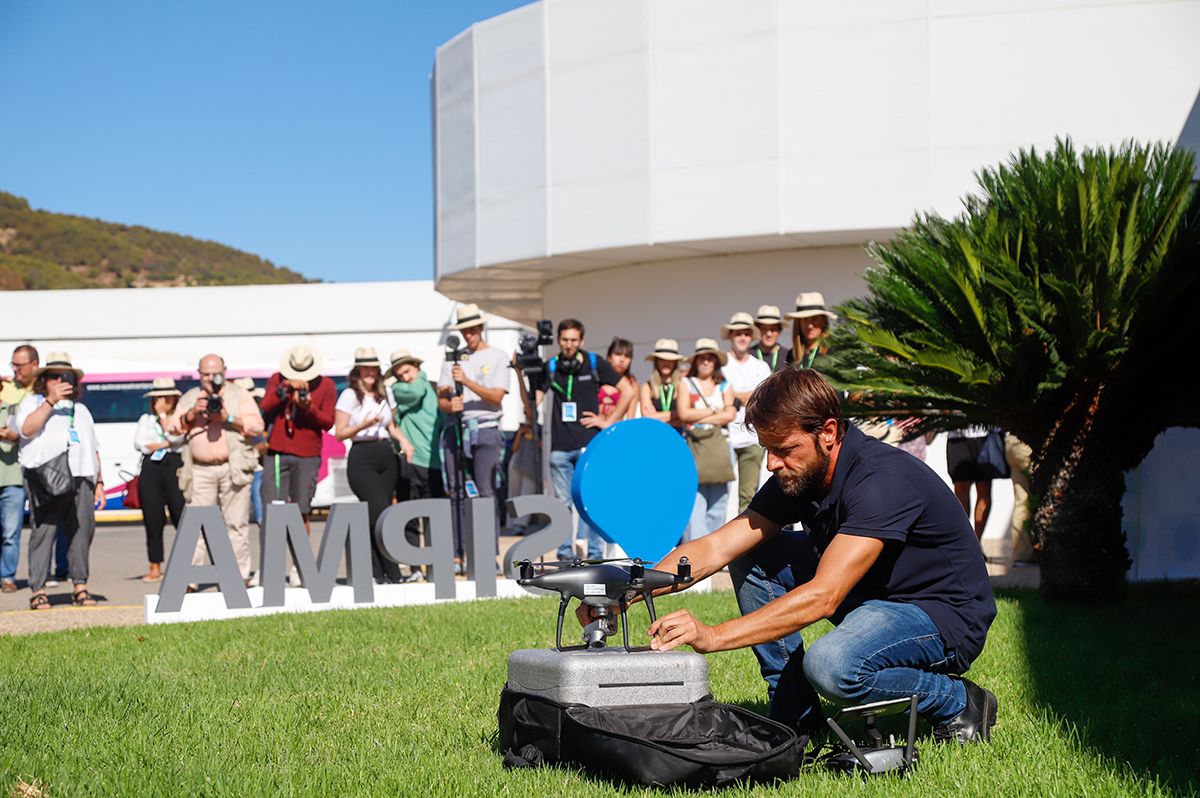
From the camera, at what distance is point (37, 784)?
4434mm

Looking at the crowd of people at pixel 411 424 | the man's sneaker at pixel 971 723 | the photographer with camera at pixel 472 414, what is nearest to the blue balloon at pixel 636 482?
the man's sneaker at pixel 971 723

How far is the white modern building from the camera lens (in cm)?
1529

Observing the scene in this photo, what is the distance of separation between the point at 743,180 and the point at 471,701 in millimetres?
11299

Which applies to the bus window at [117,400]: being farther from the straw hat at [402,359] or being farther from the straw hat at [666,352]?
the straw hat at [666,352]

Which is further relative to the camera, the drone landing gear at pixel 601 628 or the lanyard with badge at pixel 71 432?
the lanyard with badge at pixel 71 432

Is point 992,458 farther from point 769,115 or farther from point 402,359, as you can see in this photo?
point 402,359

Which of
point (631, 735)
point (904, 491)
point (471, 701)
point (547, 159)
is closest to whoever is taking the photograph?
point (631, 735)

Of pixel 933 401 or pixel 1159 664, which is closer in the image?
pixel 1159 664

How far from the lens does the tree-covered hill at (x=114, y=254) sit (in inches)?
3460

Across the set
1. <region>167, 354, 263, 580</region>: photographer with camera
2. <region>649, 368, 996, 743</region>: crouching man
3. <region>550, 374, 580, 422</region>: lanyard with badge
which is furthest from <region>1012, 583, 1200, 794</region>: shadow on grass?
<region>167, 354, 263, 580</region>: photographer with camera

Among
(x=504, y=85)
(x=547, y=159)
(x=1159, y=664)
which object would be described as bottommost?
(x=1159, y=664)

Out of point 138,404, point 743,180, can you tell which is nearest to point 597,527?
point 743,180

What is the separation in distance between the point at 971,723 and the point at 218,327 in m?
27.1

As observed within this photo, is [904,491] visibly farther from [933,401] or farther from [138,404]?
[138,404]
